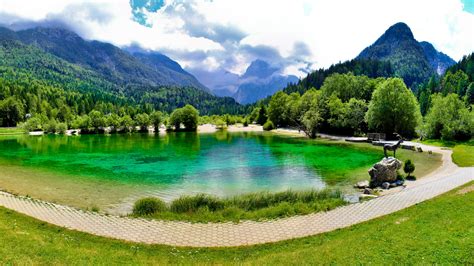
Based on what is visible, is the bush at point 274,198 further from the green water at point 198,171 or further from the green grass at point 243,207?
the green water at point 198,171

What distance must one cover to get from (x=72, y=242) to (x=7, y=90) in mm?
212042

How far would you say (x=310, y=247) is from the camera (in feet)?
52.8

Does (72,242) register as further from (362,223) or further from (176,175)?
(176,175)

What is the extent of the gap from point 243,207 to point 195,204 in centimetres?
364

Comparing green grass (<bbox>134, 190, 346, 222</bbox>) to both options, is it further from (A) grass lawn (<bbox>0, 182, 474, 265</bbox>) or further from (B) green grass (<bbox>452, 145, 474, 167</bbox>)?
(B) green grass (<bbox>452, 145, 474, 167</bbox>)

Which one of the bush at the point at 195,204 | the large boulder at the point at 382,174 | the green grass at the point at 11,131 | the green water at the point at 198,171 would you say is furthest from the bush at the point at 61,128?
the large boulder at the point at 382,174

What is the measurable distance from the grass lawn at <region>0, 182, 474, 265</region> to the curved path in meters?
1.12

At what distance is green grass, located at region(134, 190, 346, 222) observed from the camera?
22.4 meters

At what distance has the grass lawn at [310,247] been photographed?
535 inches

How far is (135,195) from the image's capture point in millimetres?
31828

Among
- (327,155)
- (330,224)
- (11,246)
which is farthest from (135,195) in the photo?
(327,155)

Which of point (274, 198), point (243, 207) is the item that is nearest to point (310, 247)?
point (243, 207)

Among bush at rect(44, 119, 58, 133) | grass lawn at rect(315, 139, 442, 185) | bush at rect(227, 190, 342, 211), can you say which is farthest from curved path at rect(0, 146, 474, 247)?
bush at rect(44, 119, 58, 133)

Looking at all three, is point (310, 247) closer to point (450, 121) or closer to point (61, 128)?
point (450, 121)
